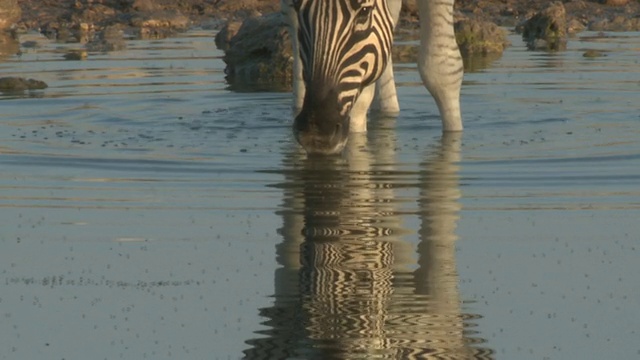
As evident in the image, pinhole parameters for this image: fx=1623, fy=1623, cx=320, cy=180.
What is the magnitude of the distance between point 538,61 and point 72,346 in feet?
37.8

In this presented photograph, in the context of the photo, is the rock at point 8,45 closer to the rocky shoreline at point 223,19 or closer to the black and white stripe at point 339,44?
the rocky shoreline at point 223,19

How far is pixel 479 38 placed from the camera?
1831 centimetres

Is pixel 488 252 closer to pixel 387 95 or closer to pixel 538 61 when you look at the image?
pixel 387 95

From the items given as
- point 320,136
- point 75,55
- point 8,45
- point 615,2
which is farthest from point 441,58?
point 615,2

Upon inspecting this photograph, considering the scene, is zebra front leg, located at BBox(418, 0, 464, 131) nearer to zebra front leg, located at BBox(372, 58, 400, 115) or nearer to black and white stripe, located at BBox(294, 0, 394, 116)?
zebra front leg, located at BBox(372, 58, 400, 115)

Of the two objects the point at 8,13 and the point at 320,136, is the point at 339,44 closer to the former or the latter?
the point at 320,136

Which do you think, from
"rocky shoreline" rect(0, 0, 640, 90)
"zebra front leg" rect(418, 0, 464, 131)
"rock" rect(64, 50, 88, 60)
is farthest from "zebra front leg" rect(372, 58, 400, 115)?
"rock" rect(64, 50, 88, 60)

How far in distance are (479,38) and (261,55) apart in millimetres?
3048

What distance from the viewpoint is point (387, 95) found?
12.7 m

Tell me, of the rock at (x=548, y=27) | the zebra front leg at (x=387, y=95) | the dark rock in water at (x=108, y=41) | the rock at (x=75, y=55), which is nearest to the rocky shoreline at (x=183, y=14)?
the dark rock in water at (x=108, y=41)

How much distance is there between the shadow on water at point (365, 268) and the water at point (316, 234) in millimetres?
15

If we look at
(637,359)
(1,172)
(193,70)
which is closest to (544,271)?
(637,359)

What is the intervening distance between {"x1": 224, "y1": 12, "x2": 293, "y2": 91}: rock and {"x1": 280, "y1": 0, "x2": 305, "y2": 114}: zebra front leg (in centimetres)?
416

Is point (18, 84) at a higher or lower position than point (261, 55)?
lower
